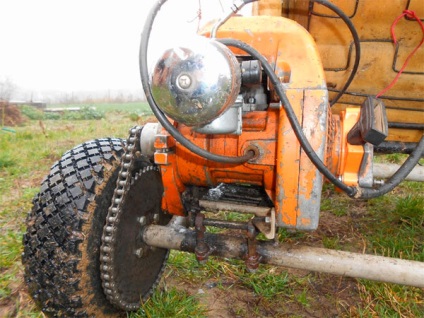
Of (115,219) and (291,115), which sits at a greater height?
(291,115)

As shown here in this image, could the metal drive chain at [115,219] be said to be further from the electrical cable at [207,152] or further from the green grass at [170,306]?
the electrical cable at [207,152]

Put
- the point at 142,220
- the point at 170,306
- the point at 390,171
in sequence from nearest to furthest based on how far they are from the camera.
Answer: the point at 142,220 < the point at 170,306 < the point at 390,171

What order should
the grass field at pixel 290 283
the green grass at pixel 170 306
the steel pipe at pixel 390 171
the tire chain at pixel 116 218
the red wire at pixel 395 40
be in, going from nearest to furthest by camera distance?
the tire chain at pixel 116 218 → the green grass at pixel 170 306 → the grass field at pixel 290 283 → the red wire at pixel 395 40 → the steel pipe at pixel 390 171

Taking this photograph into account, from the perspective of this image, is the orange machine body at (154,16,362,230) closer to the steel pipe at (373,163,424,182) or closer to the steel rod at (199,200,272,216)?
the steel rod at (199,200,272,216)

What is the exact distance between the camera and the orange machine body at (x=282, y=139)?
4.01ft

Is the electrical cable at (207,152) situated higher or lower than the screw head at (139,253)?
higher

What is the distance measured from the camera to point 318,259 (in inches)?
56.5

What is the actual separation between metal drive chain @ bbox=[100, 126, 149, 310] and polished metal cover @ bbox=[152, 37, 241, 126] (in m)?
0.61

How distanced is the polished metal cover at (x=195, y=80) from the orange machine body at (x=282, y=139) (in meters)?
0.32

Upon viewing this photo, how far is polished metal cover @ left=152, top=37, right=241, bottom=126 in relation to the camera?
96cm

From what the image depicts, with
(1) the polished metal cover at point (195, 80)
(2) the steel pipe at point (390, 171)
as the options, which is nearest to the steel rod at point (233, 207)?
(1) the polished metal cover at point (195, 80)

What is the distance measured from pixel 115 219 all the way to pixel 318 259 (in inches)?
30.9

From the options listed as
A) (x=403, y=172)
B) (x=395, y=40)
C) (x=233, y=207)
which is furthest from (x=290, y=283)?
(x=395, y=40)

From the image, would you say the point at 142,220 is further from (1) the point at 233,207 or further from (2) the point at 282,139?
(2) the point at 282,139
